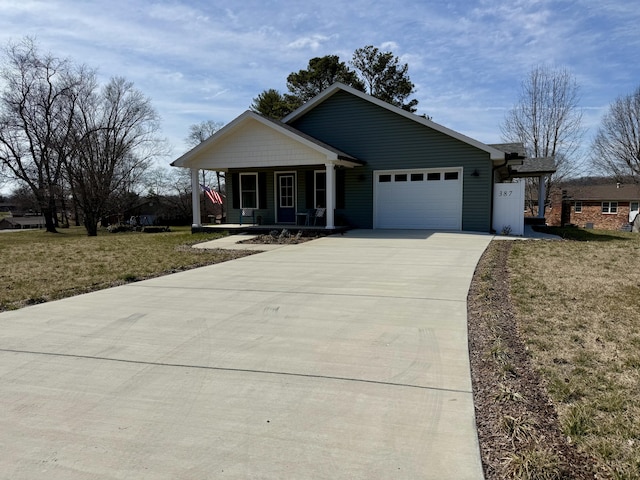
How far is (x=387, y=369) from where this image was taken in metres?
3.42

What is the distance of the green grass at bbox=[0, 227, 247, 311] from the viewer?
6.47 m

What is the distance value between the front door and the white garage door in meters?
3.35

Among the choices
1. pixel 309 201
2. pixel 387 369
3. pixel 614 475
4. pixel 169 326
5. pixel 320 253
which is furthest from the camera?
pixel 309 201

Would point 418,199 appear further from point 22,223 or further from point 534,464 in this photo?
point 22,223

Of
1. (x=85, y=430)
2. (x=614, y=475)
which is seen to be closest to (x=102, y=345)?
(x=85, y=430)

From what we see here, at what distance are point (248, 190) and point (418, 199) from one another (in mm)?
6937

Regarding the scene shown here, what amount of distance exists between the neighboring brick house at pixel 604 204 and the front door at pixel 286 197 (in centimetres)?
3318

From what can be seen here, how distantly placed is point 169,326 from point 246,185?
1379cm

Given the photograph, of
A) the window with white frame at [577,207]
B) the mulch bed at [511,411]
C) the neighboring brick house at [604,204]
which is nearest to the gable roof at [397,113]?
Result: the mulch bed at [511,411]

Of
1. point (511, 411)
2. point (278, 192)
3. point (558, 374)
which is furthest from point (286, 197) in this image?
point (511, 411)

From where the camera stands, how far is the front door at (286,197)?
57.0 feet

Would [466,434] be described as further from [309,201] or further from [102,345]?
[309,201]

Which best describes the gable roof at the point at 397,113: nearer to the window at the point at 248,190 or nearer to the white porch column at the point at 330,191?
the window at the point at 248,190

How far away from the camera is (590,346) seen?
12.6 ft
